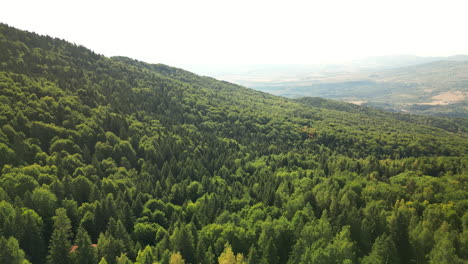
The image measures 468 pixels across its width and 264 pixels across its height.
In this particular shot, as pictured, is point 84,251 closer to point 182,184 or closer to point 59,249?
point 59,249

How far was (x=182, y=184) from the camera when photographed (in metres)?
100

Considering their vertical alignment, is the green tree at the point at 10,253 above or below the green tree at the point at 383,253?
above

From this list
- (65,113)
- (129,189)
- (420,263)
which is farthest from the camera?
(65,113)

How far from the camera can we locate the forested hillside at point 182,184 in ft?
188

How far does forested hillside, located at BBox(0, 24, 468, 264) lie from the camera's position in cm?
5716

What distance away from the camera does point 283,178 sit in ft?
337

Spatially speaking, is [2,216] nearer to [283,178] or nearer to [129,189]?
[129,189]

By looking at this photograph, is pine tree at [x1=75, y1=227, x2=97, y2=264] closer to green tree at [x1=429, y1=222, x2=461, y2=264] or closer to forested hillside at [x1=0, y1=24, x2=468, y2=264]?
forested hillside at [x1=0, y1=24, x2=468, y2=264]

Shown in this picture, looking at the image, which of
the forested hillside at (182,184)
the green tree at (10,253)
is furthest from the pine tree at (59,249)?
the green tree at (10,253)

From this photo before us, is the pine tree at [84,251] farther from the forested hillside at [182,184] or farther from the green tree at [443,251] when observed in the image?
the green tree at [443,251]

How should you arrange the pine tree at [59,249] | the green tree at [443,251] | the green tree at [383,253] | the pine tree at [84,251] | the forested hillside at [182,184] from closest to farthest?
the green tree at [443,251], the green tree at [383,253], the pine tree at [59,249], the pine tree at [84,251], the forested hillside at [182,184]

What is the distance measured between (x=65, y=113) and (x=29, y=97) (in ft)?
41.3

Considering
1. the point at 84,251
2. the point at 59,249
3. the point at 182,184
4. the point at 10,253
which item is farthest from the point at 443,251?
the point at 182,184

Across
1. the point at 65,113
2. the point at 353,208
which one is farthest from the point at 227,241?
the point at 65,113
